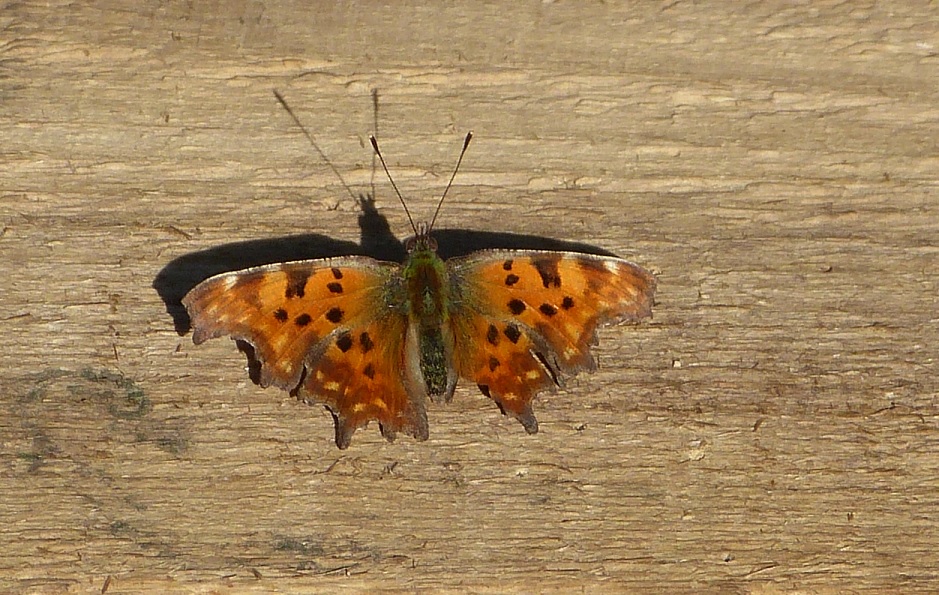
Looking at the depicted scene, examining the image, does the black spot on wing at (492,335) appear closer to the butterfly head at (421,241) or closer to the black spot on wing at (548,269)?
the black spot on wing at (548,269)

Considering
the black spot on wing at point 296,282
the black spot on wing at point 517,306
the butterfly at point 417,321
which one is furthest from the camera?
the black spot on wing at point 517,306

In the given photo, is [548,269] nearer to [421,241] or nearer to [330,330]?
[421,241]

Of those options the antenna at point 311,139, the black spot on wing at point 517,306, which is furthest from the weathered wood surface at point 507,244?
the black spot on wing at point 517,306

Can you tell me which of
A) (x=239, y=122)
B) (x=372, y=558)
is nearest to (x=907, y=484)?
(x=372, y=558)

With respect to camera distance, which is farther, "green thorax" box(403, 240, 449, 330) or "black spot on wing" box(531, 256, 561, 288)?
"green thorax" box(403, 240, 449, 330)

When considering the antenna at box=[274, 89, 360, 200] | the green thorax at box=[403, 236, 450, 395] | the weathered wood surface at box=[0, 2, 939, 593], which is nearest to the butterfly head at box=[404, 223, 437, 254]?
the green thorax at box=[403, 236, 450, 395]

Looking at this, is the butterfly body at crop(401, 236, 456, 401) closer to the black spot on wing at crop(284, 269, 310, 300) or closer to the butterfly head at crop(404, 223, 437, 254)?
the butterfly head at crop(404, 223, 437, 254)
